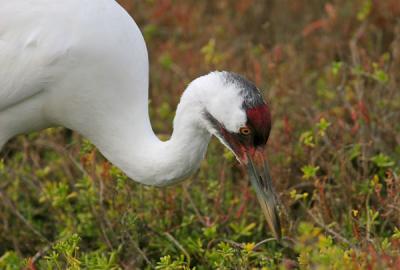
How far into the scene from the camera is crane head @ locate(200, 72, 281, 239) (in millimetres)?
4016

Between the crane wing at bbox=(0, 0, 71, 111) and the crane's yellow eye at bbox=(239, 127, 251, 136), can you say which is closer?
the crane's yellow eye at bbox=(239, 127, 251, 136)

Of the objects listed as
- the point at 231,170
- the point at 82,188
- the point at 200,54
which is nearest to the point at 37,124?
the point at 82,188

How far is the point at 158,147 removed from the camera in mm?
4387

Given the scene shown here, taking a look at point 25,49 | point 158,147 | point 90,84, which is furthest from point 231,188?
point 25,49

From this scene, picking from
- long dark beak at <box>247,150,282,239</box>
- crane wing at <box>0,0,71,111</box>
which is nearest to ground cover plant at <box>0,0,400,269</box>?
long dark beak at <box>247,150,282,239</box>

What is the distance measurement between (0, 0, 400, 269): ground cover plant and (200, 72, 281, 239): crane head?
0.41m

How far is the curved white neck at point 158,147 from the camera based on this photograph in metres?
4.23

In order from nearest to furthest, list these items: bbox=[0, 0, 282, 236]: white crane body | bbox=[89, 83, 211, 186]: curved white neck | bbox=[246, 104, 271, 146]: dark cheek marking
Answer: bbox=[246, 104, 271, 146]: dark cheek marking < bbox=[89, 83, 211, 186]: curved white neck < bbox=[0, 0, 282, 236]: white crane body

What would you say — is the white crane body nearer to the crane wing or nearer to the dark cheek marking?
the crane wing

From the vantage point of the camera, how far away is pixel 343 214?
17.2 ft

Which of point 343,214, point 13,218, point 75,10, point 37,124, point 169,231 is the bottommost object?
point 343,214

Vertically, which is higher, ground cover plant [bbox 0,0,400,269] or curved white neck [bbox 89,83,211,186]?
curved white neck [bbox 89,83,211,186]

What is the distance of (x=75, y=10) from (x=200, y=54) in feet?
9.10

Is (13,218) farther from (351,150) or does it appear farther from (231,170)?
(351,150)
